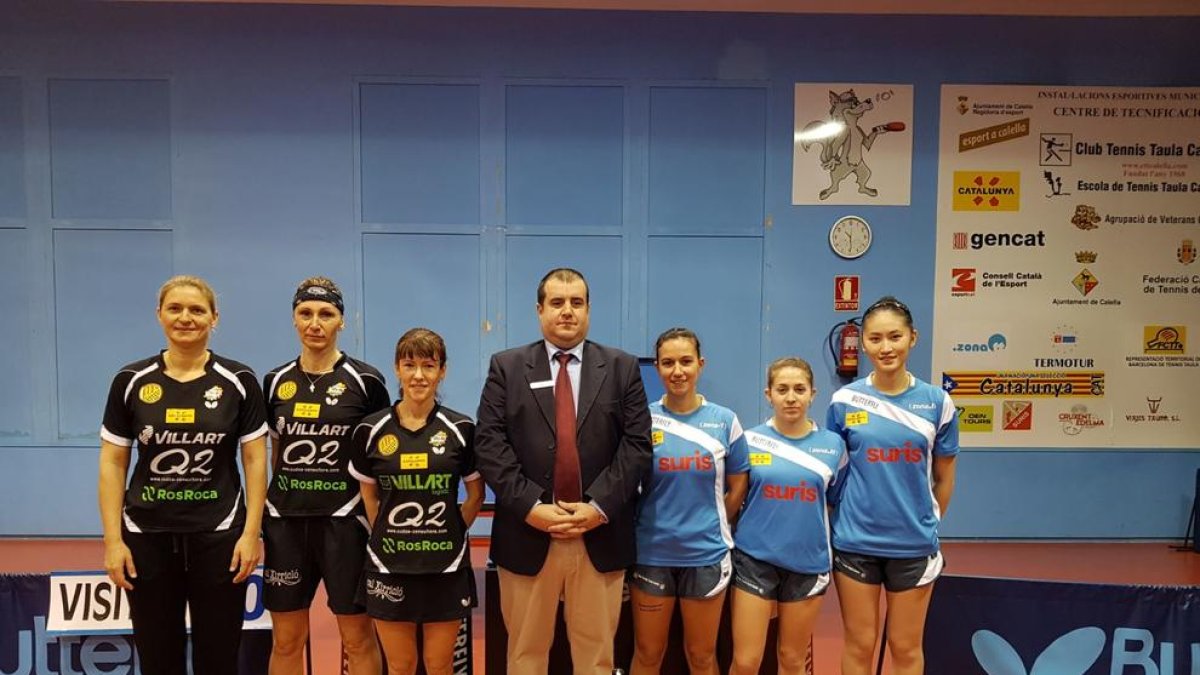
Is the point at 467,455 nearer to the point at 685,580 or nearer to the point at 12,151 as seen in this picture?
the point at 685,580

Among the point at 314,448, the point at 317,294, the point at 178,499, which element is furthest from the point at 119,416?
the point at 317,294

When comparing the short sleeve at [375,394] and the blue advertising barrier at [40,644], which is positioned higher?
the short sleeve at [375,394]

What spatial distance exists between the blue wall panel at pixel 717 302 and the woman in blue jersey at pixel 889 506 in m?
2.56

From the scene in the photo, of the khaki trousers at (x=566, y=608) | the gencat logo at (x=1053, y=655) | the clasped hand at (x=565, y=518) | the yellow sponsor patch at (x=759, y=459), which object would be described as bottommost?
the gencat logo at (x=1053, y=655)

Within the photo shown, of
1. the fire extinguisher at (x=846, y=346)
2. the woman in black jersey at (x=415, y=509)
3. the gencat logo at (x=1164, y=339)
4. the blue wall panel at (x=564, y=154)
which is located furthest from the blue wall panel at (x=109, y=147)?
the gencat logo at (x=1164, y=339)

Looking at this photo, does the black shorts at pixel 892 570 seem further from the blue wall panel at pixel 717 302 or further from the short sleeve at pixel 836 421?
the blue wall panel at pixel 717 302

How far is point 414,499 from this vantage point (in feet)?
7.74

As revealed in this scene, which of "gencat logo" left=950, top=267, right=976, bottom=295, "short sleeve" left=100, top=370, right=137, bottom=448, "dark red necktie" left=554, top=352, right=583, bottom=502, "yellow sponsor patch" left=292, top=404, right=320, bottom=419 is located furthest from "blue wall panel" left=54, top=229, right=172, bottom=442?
"gencat logo" left=950, top=267, right=976, bottom=295

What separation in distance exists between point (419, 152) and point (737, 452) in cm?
354

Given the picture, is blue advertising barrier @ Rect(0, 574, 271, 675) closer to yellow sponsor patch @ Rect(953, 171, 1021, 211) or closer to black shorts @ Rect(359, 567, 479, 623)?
black shorts @ Rect(359, 567, 479, 623)

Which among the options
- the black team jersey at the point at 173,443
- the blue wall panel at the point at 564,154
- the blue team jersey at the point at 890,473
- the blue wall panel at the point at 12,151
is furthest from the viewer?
the blue wall panel at the point at 564,154

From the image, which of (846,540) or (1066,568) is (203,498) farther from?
(1066,568)

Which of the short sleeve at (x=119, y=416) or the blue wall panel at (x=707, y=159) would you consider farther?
the blue wall panel at (x=707, y=159)

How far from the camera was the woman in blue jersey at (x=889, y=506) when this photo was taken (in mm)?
2510
